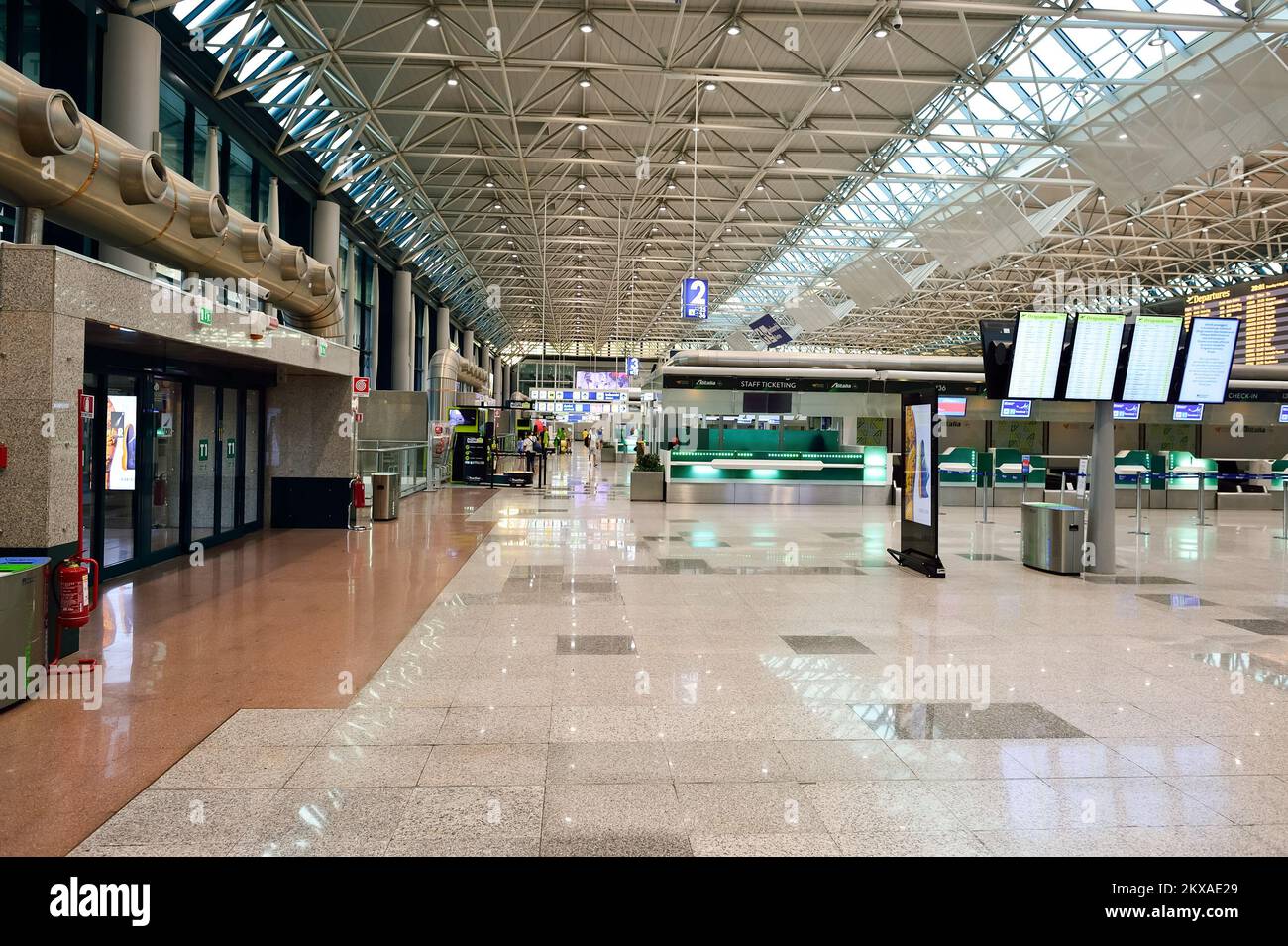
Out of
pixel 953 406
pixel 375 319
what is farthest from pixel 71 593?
pixel 375 319

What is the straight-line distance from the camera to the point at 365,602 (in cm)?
832

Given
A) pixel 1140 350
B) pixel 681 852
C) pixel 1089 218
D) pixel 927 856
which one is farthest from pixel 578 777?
pixel 1089 218

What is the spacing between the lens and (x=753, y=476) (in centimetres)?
2150

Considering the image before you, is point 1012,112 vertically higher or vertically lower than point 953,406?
higher

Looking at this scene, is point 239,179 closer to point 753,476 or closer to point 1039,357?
point 753,476

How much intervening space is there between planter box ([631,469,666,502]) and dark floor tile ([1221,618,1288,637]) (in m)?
14.6

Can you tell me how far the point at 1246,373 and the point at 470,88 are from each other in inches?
965

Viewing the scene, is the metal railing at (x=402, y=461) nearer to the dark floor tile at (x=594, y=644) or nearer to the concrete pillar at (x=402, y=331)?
the concrete pillar at (x=402, y=331)

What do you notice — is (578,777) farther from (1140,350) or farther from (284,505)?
(284,505)

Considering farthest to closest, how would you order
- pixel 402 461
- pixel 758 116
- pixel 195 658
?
pixel 402 461 < pixel 758 116 < pixel 195 658

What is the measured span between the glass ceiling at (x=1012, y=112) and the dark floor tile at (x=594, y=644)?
14075 mm

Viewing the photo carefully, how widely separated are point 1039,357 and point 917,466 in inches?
79.2

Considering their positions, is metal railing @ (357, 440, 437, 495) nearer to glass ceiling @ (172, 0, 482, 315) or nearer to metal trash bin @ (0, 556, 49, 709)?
glass ceiling @ (172, 0, 482, 315)

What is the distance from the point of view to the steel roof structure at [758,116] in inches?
596
